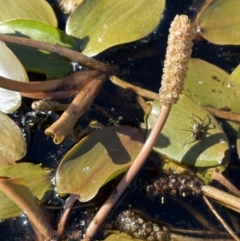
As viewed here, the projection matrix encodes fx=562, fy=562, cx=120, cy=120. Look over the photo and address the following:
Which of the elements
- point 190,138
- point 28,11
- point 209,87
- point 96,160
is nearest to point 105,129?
point 96,160

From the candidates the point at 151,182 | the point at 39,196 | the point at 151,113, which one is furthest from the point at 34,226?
the point at 151,113

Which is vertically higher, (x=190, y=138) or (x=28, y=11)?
(x=28, y=11)

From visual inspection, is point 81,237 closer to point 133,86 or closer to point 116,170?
point 116,170

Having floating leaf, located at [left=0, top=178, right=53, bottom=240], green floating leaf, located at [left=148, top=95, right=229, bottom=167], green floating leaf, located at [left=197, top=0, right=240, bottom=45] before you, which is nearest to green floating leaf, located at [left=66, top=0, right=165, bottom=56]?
green floating leaf, located at [left=197, top=0, right=240, bottom=45]

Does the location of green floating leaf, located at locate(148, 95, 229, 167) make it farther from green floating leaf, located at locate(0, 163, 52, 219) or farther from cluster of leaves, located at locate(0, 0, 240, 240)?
green floating leaf, located at locate(0, 163, 52, 219)

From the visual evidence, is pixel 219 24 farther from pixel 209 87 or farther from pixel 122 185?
pixel 122 185
